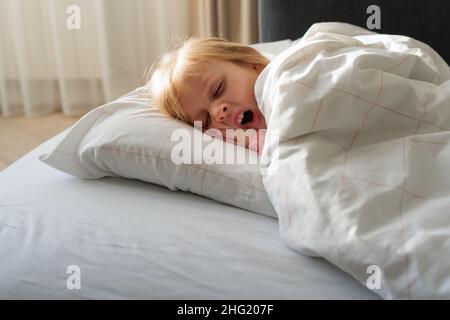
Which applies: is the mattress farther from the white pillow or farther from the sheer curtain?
the sheer curtain

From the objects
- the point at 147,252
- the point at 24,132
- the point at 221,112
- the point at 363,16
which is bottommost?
the point at 24,132

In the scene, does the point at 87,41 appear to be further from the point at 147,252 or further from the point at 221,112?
the point at 147,252

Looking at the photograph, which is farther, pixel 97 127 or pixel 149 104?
pixel 149 104

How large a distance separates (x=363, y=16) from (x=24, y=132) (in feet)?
5.04

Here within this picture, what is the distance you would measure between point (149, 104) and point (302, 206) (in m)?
0.48

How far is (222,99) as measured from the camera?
3.20 feet

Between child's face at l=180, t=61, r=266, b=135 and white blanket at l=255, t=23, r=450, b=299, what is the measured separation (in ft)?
0.46

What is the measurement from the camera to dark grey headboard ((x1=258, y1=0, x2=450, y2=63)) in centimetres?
146

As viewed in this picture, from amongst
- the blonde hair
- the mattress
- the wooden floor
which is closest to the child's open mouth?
the blonde hair

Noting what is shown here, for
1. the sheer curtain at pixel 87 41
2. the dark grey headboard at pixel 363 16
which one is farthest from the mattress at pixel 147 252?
the sheer curtain at pixel 87 41

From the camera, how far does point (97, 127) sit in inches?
35.6

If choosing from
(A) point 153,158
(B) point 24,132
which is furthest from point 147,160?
(B) point 24,132
